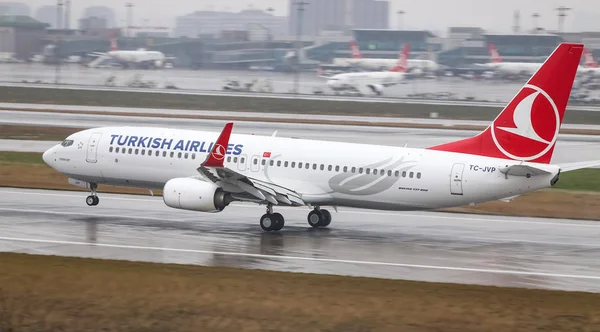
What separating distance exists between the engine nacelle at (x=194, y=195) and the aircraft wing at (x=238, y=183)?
0.42 meters

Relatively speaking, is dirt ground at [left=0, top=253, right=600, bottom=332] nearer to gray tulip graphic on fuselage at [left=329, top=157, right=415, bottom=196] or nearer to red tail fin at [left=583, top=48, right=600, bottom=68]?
gray tulip graphic on fuselage at [left=329, top=157, right=415, bottom=196]

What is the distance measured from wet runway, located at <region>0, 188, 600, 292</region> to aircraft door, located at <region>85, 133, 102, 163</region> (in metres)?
2.22

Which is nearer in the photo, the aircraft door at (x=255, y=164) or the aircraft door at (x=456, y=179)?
the aircraft door at (x=456, y=179)

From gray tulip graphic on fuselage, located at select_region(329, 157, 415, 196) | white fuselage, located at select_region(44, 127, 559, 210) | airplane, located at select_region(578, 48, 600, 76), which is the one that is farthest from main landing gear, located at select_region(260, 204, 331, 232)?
airplane, located at select_region(578, 48, 600, 76)

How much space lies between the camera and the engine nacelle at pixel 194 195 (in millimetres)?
34719

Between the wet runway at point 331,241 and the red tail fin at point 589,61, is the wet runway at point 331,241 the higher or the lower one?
the lower one

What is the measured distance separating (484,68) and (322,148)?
120945mm

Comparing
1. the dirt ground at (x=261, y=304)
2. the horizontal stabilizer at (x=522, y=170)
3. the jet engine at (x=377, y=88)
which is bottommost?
the jet engine at (x=377, y=88)

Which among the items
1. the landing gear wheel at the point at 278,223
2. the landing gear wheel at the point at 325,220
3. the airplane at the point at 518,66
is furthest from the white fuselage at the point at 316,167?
the airplane at the point at 518,66

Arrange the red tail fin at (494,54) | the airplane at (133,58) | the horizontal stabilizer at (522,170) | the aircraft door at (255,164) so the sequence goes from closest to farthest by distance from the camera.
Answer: the horizontal stabilizer at (522,170) < the aircraft door at (255,164) < the red tail fin at (494,54) < the airplane at (133,58)

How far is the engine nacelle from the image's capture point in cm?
3472

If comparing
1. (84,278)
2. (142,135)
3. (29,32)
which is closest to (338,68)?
(29,32)

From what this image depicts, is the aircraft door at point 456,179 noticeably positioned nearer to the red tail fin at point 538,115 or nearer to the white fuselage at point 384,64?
the red tail fin at point 538,115

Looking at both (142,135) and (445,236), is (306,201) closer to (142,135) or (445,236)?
(445,236)
